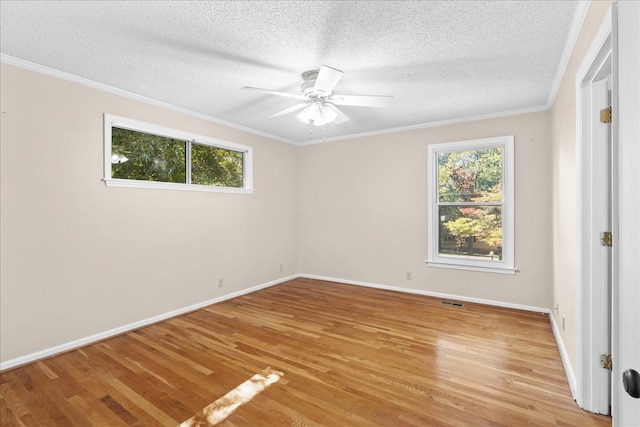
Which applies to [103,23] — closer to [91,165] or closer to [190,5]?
[190,5]

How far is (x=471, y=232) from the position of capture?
440cm

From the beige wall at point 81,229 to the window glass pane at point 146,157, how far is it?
0.18 m

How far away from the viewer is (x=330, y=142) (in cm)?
558

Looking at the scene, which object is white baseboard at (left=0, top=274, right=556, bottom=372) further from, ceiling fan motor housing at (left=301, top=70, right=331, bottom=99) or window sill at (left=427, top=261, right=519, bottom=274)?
ceiling fan motor housing at (left=301, top=70, right=331, bottom=99)

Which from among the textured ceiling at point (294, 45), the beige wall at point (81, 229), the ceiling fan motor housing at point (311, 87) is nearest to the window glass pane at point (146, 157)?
the beige wall at point (81, 229)

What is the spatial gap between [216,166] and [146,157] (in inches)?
39.2

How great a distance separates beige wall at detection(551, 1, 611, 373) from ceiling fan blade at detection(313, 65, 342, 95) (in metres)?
1.56

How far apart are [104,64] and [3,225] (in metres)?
1.62

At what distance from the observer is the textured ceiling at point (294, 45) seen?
200 centimetres

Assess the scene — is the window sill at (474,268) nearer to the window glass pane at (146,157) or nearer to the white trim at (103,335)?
the white trim at (103,335)

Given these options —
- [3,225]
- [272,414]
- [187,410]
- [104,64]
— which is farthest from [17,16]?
[272,414]

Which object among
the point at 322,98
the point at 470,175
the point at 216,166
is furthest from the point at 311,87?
the point at 470,175

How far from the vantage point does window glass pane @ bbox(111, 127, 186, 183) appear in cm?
340

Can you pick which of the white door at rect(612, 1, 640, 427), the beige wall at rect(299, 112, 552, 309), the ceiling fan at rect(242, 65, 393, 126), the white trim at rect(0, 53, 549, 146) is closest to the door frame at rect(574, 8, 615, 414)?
the ceiling fan at rect(242, 65, 393, 126)
